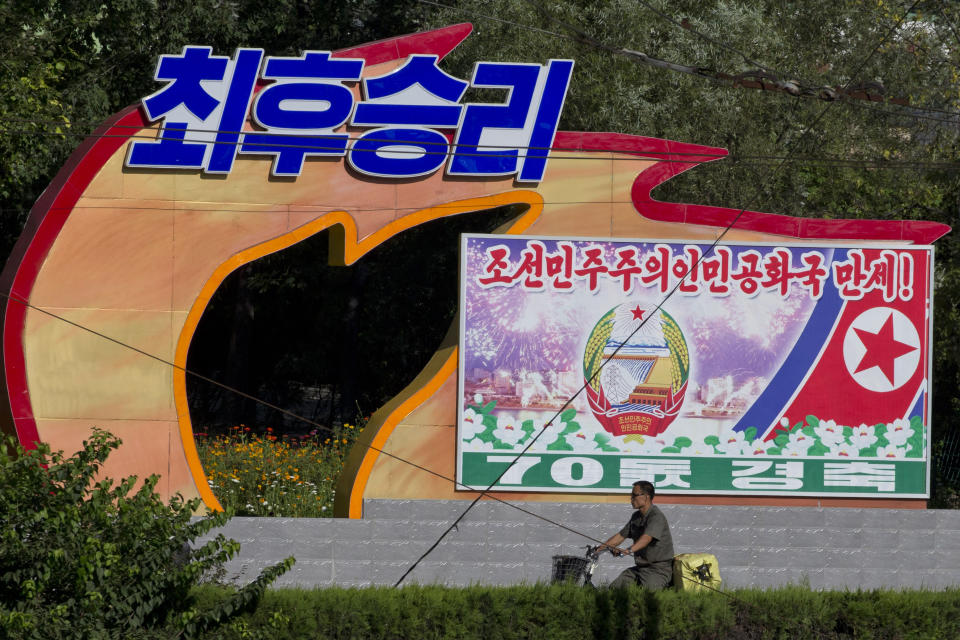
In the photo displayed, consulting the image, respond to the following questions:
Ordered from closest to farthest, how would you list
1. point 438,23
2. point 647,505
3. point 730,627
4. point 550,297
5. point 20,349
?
point 730,627
point 647,505
point 20,349
point 550,297
point 438,23

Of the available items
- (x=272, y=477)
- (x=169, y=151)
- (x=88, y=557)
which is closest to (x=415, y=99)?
(x=169, y=151)

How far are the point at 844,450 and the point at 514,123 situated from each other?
5.05 meters

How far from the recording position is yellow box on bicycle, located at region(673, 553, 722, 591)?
37.0ft

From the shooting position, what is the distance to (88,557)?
8055 millimetres

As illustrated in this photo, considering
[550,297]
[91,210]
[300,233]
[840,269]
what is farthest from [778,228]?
[91,210]

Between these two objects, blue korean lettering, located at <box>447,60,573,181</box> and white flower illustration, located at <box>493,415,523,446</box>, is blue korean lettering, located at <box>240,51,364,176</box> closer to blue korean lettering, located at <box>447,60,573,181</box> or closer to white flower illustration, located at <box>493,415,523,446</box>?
blue korean lettering, located at <box>447,60,573,181</box>

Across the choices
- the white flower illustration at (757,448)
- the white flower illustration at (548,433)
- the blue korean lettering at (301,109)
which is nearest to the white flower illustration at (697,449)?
the white flower illustration at (757,448)

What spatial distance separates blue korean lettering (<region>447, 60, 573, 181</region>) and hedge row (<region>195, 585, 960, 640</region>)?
206 inches

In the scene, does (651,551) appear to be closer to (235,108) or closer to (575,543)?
(575,543)

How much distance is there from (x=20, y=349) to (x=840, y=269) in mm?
8725

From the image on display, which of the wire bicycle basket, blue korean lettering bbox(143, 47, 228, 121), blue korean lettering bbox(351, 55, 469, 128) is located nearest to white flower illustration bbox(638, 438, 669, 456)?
the wire bicycle basket

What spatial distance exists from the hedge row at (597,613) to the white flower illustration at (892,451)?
3804mm

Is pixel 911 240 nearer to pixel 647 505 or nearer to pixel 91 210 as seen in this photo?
pixel 647 505

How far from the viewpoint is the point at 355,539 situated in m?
13.1
